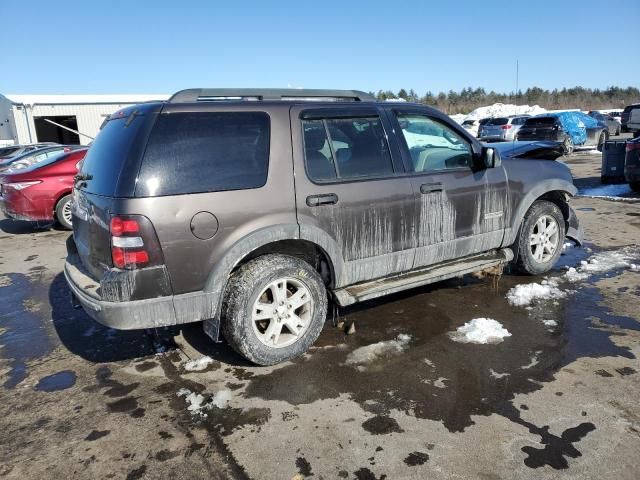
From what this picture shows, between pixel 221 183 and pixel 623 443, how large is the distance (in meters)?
2.85

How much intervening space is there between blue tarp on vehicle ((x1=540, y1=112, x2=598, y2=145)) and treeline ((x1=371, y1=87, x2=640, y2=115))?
33.9 m

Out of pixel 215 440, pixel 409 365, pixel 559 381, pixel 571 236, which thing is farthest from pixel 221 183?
pixel 571 236

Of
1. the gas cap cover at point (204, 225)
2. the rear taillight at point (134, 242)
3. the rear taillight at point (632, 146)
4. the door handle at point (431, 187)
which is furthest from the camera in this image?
the rear taillight at point (632, 146)

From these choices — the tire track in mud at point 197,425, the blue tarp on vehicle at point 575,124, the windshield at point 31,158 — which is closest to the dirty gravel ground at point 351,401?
the tire track in mud at point 197,425

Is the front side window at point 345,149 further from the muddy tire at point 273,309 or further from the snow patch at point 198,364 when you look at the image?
the snow patch at point 198,364

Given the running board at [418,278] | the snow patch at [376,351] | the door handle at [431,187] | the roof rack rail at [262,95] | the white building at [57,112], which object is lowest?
the snow patch at [376,351]

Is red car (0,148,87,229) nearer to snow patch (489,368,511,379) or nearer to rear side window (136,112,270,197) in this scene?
rear side window (136,112,270,197)

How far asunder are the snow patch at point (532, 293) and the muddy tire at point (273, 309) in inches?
84.0

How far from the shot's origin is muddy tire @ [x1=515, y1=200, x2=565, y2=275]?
5109 mm

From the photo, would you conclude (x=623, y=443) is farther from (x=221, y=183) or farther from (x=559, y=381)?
(x=221, y=183)

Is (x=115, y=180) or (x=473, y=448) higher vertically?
(x=115, y=180)

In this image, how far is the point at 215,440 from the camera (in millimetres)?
2770

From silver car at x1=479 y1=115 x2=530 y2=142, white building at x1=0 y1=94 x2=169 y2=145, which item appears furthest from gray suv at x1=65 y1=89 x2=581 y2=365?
white building at x1=0 y1=94 x2=169 y2=145

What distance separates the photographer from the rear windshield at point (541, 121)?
1950 cm
